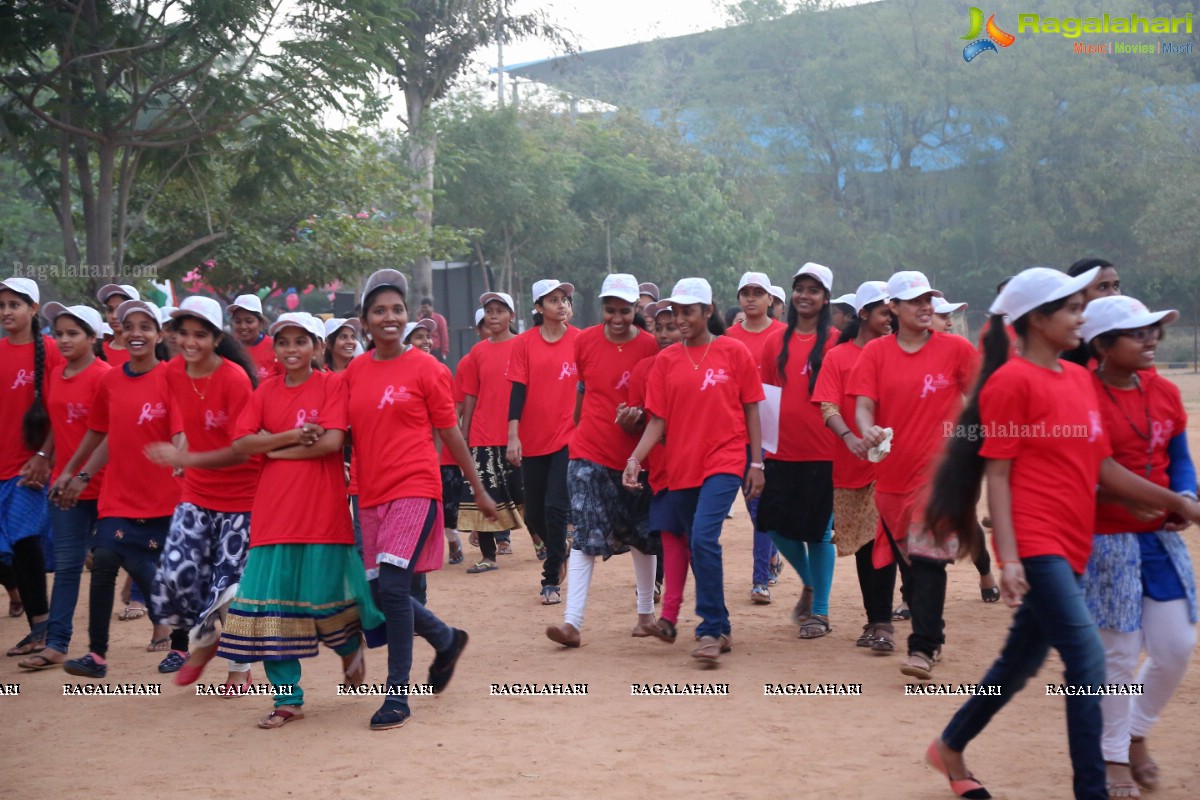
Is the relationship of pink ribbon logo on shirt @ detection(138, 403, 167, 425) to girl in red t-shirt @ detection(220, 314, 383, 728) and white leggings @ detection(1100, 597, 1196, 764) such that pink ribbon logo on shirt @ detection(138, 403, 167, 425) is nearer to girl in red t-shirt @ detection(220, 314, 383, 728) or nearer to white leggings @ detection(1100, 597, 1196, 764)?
girl in red t-shirt @ detection(220, 314, 383, 728)

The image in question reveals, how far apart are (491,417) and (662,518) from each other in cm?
373

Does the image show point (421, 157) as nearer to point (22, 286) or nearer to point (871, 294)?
point (22, 286)

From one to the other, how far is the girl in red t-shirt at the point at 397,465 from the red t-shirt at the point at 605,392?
164 centimetres

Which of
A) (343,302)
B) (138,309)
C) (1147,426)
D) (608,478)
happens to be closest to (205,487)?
(138,309)

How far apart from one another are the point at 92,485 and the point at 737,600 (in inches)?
164

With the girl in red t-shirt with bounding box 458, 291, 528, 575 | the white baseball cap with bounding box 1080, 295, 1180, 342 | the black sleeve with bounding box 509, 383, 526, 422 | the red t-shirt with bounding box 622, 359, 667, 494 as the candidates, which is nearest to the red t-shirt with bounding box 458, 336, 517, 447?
the girl in red t-shirt with bounding box 458, 291, 528, 575

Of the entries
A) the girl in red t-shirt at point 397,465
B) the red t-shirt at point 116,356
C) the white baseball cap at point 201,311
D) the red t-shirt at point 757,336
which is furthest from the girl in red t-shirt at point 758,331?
the red t-shirt at point 116,356

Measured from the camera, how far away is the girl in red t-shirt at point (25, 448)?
25.2 ft

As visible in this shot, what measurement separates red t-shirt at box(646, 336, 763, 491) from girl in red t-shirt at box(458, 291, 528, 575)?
11.9 feet

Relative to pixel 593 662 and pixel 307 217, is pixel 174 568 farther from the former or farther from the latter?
pixel 307 217

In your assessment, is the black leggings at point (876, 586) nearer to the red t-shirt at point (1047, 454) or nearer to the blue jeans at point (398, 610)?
the blue jeans at point (398, 610)

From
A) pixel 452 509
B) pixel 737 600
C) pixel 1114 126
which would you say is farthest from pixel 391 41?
pixel 1114 126

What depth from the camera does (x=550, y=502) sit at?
9273mm

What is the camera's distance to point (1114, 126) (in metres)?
43.0
